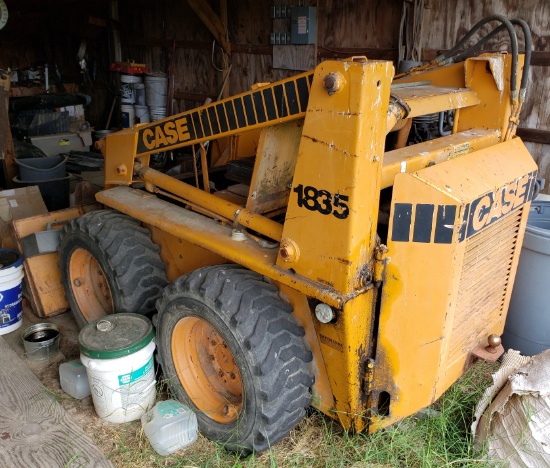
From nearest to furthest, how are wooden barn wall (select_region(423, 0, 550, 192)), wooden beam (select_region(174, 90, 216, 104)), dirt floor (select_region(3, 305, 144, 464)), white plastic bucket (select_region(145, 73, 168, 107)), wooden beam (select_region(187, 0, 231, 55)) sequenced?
1. dirt floor (select_region(3, 305, 144, 464))
2. wooden barn wall (select_region(423, 0, 550, 192))
3. wooden beam (select_region(187, 0, 231, 55))
4. wooden beam (select_region(174, 90, 216, 104))
5. white plastic bucket (select_region(145, 73, 168, 107))

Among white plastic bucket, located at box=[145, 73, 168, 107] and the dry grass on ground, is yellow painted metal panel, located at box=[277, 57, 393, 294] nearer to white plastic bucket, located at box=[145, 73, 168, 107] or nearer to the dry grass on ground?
the dry grass on ground

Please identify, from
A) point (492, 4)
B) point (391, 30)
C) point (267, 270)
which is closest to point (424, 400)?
point (267, 270)

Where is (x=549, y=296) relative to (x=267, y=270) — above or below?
below

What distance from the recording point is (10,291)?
325 centimetres

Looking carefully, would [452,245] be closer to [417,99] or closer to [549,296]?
[417,99]

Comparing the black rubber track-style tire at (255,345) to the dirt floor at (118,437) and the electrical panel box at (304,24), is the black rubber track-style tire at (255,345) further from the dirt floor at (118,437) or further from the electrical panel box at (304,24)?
the electrical panel box at (304,24)

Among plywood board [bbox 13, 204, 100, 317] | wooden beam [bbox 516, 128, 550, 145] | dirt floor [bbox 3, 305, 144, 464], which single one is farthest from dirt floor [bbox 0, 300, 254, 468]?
wooden beam [bbox 516, 128, 550, 145]

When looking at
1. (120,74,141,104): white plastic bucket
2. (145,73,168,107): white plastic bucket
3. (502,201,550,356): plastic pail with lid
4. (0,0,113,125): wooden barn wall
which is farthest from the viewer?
(0,0,113,125): wooden barn wall

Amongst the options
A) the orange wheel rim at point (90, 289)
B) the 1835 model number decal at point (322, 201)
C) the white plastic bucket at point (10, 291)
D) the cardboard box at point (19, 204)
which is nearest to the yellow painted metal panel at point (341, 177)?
the 1835 model number decal at point (322, 201)

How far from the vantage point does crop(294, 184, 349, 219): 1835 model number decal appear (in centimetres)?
183

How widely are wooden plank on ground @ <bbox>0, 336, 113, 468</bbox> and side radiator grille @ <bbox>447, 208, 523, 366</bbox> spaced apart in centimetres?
161

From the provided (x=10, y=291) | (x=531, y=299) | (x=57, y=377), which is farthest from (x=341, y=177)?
(x=10, y=291)

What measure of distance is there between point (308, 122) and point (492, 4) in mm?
2746

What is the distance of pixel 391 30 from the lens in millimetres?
4641
